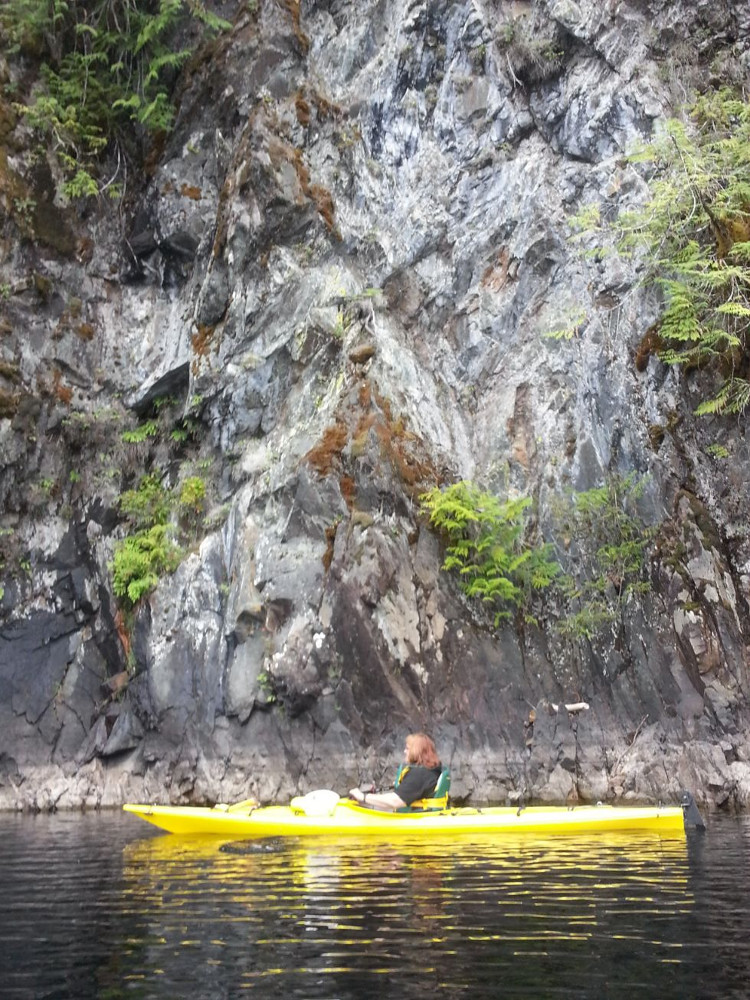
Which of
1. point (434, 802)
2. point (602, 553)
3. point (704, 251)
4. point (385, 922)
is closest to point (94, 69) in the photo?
point (704, 251)

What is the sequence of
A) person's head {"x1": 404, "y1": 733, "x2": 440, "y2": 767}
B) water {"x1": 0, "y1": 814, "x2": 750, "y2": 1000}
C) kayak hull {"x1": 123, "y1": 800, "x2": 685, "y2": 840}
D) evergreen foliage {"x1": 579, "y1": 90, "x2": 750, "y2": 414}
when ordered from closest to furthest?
water {"x1": 0, "y1": 814, "x2": 750, "y2": 1000} < kayak hull {"x1": 123, "y1": 800, "x2": 685, "y2": 840} < person's head {"x1": 404, "y1": 733, "x2": 440, "y2": 767} < evergreen foliage {"x1": 579, "y1": 90, "x2": 750, "y2": 414}

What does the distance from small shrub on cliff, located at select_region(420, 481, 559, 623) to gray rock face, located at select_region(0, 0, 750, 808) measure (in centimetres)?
43

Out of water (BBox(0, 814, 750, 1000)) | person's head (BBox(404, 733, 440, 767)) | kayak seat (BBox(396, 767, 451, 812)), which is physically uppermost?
person's head (BBox(404, 733, 440, 767))

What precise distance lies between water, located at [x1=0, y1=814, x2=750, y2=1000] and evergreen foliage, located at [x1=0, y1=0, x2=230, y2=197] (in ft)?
56.7

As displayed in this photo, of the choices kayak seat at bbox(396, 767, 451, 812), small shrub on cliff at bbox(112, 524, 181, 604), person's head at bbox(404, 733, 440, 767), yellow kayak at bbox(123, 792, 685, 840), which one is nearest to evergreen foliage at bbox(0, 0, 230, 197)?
small shrub on cliff at bbox(112, 524, 181, 604)

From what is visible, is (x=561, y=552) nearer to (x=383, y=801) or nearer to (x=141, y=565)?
(x=383, y=801)

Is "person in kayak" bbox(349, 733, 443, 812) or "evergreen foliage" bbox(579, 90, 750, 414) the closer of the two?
"person in kayak" bbox(349, 733, 443, 812)

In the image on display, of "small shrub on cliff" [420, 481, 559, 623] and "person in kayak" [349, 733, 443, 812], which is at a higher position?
"small shrub on cliff" [420, 481, 559, 623]

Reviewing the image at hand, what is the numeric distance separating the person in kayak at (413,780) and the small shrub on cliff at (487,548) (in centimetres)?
515

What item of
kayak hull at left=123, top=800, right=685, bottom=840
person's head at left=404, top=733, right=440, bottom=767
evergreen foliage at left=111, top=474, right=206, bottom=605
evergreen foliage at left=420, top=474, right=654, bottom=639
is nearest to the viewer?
kayak hull at left=123, top=800, right=685, bottom=840

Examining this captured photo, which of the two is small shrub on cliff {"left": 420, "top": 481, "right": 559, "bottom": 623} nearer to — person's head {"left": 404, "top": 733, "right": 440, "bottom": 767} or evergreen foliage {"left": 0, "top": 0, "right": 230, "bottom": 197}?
person's head {"left": 404, "top": 733, "right": 440, "bottom": 767}

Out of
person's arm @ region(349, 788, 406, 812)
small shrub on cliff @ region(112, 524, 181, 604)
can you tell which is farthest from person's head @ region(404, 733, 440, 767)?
small shrub on cliff @ region(112, 524, 181, 604)

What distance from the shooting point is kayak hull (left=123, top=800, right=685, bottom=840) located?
10.1 metres

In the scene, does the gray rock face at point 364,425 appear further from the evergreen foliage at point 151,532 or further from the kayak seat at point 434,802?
the kayak seat at point 434,802
